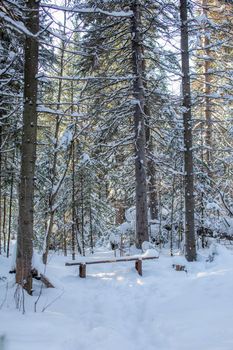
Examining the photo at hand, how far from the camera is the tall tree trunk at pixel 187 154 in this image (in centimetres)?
1097

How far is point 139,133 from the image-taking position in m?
12.0

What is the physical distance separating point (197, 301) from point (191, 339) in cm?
172

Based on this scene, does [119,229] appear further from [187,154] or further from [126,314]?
[126,314]

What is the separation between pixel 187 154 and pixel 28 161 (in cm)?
589

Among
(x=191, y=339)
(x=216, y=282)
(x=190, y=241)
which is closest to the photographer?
(x=191, y=339)

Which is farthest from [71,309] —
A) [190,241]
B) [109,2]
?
[109,2]

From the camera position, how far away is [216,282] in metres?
7.14

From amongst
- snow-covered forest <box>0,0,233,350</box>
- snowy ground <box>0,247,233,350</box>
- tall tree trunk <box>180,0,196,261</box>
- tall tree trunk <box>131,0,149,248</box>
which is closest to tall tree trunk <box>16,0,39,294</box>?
snow-covered forest <box>0,0,233,350</box>

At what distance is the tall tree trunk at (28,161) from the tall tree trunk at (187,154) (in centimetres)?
559

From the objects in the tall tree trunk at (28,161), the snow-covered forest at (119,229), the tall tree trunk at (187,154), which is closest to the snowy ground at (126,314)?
the snow-covered forest at (119,229)

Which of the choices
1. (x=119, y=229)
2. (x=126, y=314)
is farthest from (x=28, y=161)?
(x=119, y=229)

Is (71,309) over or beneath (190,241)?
beneath

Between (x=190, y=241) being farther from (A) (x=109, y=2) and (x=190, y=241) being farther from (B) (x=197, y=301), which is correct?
(A) (x=109, y=2)

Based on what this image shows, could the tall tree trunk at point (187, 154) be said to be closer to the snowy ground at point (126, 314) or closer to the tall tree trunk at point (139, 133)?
the tall tree trunk at point (139, 133)
